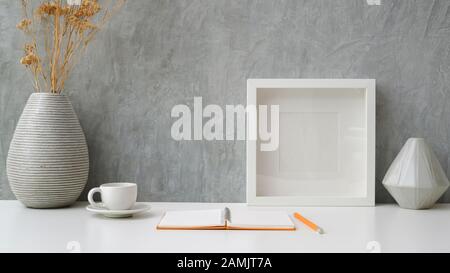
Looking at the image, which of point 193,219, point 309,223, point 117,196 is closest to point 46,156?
point 117,196

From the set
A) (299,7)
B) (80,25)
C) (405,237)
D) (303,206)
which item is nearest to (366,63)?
(299,7)

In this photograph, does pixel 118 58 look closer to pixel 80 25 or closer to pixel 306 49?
pixel 80 25

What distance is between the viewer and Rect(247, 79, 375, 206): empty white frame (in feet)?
4.15

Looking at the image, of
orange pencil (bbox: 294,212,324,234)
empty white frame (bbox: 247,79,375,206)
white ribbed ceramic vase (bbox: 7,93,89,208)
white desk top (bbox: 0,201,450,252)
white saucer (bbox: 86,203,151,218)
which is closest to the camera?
white desk top (bbox: 0,201,450,252)

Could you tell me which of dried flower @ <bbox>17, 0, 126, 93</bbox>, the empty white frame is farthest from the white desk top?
dried flower @ <bbox>17, 0, 126, 93</bbox>

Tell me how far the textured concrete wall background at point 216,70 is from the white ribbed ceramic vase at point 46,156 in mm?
131

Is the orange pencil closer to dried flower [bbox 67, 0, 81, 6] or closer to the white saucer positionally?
the white saucer

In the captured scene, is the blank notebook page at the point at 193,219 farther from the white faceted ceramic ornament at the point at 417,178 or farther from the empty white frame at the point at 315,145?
the white faceted ceramic ornament at the point at 417,178

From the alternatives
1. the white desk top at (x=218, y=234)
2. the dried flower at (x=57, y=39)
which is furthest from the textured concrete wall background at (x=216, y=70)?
the white desk top at (x=218, y=234)

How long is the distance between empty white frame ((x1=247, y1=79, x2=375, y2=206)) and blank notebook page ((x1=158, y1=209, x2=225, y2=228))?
0.73 feet

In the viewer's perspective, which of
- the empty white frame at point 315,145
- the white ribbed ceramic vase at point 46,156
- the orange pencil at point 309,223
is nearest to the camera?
the orange pencil at point 309,223

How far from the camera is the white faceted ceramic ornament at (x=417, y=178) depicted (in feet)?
3.79

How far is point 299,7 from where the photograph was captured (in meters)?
1.28

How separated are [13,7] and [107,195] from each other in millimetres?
646
